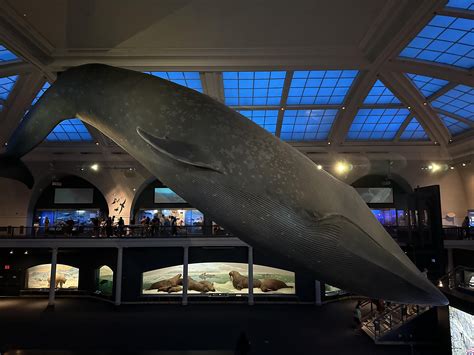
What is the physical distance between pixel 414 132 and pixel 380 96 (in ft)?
19.3

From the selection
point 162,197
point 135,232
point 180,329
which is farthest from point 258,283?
point 162,197

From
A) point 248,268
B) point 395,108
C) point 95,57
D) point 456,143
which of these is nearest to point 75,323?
point 248,268

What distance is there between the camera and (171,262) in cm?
2070

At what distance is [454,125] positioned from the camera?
25.6 metres

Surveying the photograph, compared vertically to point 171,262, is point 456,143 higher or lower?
higher

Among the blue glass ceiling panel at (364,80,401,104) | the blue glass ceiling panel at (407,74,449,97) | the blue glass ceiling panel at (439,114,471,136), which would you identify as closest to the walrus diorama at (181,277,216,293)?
the blue glass ceiling panel at (364,80,401,104)

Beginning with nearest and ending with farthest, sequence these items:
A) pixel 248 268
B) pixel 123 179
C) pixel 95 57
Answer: pixel 95 57 < pixel 248 268 < pixel 123 179

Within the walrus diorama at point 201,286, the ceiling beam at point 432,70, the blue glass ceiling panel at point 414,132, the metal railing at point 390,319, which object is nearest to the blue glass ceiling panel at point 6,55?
the walrus diorama at point 201,286

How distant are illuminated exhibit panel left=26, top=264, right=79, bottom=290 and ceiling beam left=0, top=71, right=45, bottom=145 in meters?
9.86

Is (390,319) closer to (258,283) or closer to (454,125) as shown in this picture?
(258,283)

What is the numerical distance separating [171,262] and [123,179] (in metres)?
11.4

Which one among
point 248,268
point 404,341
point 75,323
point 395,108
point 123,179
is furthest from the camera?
point 123,179

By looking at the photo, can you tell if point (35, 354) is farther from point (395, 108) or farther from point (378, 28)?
point (395, 108)

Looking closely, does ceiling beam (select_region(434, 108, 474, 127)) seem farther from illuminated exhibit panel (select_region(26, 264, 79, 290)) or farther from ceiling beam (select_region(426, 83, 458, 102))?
illuminated exhibit panel (select_region(26, 264, 79, 290))
